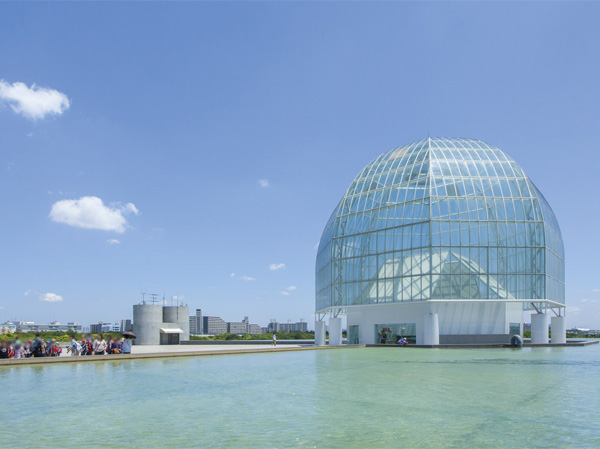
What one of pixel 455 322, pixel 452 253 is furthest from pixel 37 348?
pixel 455 322

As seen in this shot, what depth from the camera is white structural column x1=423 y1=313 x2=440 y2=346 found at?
48688 mm

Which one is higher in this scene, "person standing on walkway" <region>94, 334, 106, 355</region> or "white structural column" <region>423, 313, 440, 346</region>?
"person standing on walkway" <region>94, 334, 106, 355</region>

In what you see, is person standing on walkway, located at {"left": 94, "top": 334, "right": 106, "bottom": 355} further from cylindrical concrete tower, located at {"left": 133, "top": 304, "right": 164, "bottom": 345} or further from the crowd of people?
cylindrical concrete tower, located at {"left": 133, "top": 304, "right": 164, "bottom": 345}

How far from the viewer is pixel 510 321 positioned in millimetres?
52375

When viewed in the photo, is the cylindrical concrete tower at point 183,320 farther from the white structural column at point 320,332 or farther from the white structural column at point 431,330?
the white structural column at point 431,330

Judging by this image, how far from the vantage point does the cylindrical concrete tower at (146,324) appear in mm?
71625

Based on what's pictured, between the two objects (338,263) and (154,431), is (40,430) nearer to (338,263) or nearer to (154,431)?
(154,431)

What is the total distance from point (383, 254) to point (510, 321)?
1305cm

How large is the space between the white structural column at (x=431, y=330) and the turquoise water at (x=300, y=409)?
85.0 ft

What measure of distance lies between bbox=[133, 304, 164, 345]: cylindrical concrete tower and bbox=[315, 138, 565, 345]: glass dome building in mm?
27223

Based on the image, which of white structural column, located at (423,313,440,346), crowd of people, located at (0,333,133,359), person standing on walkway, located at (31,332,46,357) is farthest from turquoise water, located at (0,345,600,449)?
white structural column, located at (423,313,440,346)

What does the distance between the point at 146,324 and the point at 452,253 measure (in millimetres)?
40584

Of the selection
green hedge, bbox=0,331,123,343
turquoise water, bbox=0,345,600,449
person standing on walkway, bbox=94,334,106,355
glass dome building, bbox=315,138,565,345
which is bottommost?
green hedge, bbox=0,331,123,343

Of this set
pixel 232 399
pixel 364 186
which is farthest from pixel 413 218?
pixel 232 399
